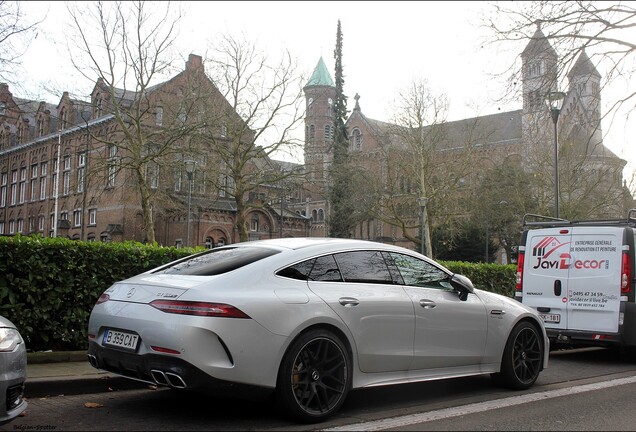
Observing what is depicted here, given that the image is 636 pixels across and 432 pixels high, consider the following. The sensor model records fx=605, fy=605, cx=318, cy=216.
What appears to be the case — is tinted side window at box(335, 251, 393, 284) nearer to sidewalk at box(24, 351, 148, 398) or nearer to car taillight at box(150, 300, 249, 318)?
car taillight at box(150, 300, 249, 318)

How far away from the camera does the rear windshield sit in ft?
17.5

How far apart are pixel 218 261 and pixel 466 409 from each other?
280 centimetres

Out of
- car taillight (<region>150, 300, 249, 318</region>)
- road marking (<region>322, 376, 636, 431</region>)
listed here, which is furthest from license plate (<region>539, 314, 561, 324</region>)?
car taillight (<region>150, 300, 249, 318</region>)

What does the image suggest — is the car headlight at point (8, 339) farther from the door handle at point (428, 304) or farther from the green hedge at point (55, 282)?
the door handle at point (428, 304)

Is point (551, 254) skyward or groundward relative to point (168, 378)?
skyward

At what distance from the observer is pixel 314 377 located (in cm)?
518

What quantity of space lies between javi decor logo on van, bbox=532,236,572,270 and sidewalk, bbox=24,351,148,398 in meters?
7.03

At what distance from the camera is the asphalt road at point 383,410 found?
5090 mm

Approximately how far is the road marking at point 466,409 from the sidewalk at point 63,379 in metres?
2.74

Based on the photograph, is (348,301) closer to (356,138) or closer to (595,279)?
(595,279)

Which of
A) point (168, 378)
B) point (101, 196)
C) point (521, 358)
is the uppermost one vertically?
point (101, 196)

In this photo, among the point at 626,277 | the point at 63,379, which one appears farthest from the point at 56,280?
the point at 626,277

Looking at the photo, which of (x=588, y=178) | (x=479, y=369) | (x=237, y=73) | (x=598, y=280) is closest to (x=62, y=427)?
(x=479, y=369)

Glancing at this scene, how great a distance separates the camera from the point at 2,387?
423cm
